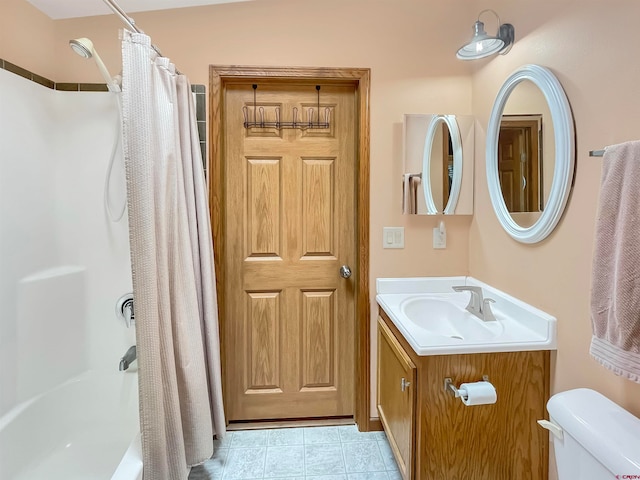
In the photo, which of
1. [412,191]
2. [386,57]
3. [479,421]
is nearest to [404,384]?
[479,421]

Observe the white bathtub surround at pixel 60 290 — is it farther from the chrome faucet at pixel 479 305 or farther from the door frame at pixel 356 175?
the chrome faucet at pixel 479 305

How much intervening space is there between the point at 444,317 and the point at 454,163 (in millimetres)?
843

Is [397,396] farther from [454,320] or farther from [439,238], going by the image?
[439,238]

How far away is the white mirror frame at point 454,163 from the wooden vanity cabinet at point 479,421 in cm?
89

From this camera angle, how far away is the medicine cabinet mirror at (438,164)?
1.98 meters

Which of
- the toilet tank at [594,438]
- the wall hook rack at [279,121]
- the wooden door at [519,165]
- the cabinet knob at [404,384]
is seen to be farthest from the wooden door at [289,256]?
the toilet tank at [594,438]

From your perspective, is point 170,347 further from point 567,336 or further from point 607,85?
point 607,85

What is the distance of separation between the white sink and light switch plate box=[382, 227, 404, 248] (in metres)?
0.20

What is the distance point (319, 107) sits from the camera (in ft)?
6.93

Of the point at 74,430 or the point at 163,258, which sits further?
the point at 74,430

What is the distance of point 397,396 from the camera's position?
1.63m

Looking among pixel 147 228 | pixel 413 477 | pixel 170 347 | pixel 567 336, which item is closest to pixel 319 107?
pixel 147 228

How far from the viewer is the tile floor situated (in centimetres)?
179

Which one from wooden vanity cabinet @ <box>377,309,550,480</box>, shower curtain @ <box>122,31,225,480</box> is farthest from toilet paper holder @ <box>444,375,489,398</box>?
shower curtain @ <box>122,31,225,480</box>
